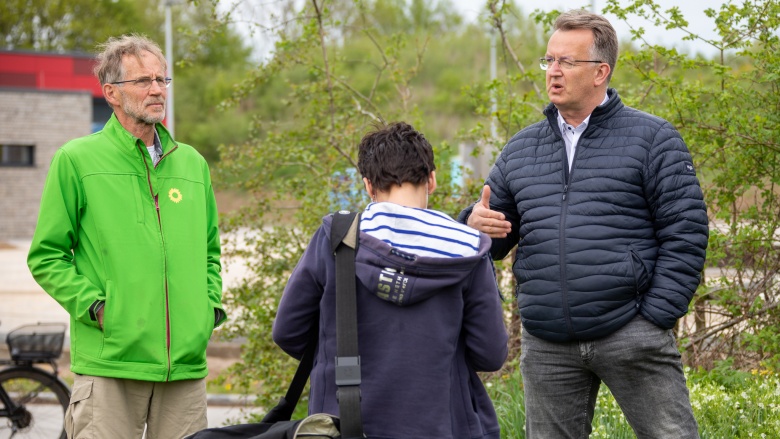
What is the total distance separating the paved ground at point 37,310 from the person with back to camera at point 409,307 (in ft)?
13.0

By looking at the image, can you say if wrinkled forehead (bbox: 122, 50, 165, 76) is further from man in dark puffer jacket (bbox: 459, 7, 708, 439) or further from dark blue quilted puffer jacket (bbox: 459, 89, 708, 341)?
dark blue quilted puffer jacket (bbox: 459, 89, 708, 341)

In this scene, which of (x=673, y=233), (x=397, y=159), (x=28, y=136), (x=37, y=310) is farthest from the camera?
(x=28, y=136)

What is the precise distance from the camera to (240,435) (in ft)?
9.16

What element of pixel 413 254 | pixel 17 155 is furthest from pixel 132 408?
pixel 17 155

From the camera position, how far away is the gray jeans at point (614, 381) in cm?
342

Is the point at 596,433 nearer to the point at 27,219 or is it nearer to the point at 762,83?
the point at 762,83

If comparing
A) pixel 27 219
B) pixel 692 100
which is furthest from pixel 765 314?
pixel 27 219

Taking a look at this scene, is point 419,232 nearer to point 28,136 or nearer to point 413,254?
point 413,254

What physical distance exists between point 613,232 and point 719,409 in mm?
1790

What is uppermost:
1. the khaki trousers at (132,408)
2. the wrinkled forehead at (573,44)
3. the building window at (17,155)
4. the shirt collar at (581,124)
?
the building window at (17,155)

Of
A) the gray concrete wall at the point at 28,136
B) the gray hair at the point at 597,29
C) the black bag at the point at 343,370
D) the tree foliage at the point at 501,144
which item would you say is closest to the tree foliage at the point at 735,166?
the tree foliage at the point at 501,144

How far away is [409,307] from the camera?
108 inches

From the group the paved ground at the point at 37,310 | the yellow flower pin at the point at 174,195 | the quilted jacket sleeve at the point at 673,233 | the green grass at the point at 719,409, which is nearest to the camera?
the quilted jacket sleeve at the point at 673,233

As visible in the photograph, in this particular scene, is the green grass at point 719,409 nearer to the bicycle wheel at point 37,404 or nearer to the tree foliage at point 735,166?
the tree foliage at point 735,166
